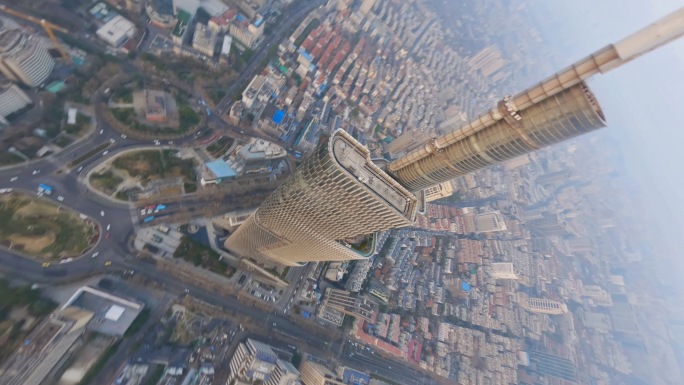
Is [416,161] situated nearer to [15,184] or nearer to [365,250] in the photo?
[365,250]

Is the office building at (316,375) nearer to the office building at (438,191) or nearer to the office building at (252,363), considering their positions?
the office building at (252,363)

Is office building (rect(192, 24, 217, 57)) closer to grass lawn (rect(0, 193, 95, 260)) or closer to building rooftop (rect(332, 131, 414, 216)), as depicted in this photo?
grass lawn (rect(0, 193, 95, 260))

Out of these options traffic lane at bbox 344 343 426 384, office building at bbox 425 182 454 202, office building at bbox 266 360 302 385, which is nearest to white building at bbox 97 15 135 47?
office building at bbox 266 360 302 385

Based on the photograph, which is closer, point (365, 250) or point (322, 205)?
point (322, 205)

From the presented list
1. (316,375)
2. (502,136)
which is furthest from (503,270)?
(502,136)

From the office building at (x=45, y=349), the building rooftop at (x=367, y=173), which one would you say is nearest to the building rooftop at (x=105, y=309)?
the office building at (x=45, y=349)

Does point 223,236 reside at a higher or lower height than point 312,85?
lower

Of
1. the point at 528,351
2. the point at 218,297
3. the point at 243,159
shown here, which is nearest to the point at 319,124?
the point at 243,159
